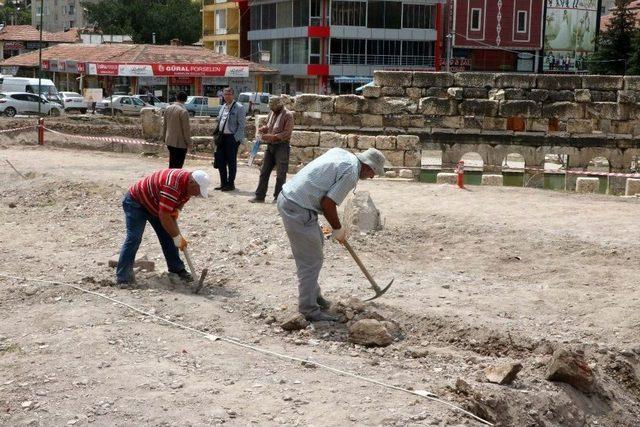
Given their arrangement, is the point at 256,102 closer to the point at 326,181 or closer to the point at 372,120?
the point at 372,120

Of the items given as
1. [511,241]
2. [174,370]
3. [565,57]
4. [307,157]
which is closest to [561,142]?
[307,157]

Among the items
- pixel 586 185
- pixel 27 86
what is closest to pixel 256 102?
pixel 27 86

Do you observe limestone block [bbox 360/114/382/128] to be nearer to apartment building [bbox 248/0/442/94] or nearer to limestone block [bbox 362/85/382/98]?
limestone block [bbox 362/85/382/98]

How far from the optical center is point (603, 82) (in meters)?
23.7

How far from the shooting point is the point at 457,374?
7.45m

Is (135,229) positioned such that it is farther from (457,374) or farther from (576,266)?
(576,266)

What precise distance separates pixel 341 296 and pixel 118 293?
2.14m

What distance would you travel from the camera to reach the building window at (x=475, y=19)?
193ft

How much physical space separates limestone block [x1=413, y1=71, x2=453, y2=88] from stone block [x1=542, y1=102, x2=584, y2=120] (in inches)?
95.7

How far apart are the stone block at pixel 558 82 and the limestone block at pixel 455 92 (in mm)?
1869

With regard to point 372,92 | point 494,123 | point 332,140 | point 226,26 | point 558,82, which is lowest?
point 332,140

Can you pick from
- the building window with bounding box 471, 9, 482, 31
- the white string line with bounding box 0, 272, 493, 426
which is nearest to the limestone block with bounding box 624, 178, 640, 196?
the white string line with bounding box 0, 272, 493, 426

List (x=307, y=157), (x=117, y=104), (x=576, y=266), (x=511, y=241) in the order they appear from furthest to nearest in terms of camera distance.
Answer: (x=117, y=104) < (x=307, y=157) < (x=511, y=241) < (x=576, y=266)

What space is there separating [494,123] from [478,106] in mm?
586
